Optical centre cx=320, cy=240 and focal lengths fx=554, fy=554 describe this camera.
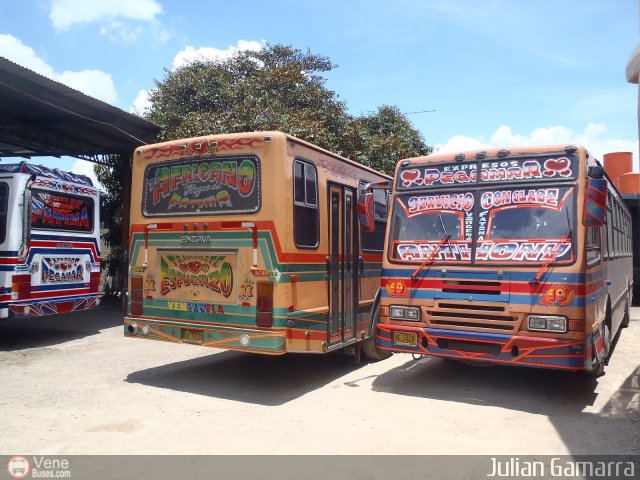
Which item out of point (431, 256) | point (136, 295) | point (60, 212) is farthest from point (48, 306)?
point (431, 256)

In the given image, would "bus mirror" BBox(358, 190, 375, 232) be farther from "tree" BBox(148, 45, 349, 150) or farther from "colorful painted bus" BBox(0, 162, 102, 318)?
"tree" BBox(148, 45, 349, 150)

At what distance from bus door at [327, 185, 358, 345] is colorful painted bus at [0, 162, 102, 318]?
5.55m

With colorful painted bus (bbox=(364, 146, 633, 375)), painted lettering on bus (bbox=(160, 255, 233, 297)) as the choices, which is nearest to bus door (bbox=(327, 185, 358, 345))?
colorful painted bus (bbox=(364, 146, 633, 375))

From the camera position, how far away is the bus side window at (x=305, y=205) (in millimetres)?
6793

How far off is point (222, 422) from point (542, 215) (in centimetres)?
415

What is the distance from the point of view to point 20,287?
944 centimetres

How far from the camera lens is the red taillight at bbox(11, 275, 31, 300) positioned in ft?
30.6

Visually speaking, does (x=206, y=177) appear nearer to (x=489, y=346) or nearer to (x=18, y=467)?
(x=18, y=467)

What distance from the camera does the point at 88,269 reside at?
36.6ft

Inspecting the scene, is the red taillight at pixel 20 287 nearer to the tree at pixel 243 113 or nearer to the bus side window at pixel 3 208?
the bus side window at pixel 3 208

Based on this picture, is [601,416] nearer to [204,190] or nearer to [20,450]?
[204,190]

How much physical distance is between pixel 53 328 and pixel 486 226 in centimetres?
988

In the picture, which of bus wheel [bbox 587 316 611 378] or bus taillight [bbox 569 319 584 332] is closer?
bus taillight [bbox 569 319 584 332]

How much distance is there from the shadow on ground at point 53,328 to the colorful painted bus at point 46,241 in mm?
769
